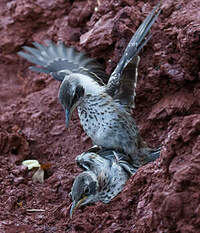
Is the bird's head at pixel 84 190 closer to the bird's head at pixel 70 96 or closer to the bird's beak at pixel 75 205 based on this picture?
the bird's beak at pixel 75 205

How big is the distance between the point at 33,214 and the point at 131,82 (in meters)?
1.74

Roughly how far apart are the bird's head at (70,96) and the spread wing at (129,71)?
34cm

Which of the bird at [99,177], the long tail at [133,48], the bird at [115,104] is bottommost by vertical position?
the bird at [99,177]

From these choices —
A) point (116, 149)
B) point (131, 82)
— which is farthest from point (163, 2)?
point (116, 149)

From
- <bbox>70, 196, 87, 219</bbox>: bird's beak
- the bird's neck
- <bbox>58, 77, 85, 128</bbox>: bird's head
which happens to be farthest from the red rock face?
<bbox>58, 77, 85, 128</bbox>: bird's head

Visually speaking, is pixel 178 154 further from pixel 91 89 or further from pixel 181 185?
pixel 91 89

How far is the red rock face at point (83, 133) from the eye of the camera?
3.31 meters

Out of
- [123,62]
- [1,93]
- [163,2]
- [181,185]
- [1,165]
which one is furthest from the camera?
[1,93]

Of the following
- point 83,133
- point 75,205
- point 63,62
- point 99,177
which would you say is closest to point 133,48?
point 63,62

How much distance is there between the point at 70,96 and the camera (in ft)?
16.7

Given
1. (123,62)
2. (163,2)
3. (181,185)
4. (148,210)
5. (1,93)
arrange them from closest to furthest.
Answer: (181,185) < (148,210) < (123,62) < (163,2) < (1,93)

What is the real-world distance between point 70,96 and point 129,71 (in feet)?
2.32

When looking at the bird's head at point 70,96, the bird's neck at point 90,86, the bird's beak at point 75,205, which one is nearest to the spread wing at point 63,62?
the bird's neck at point 90,86

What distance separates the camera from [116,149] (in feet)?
17.3
